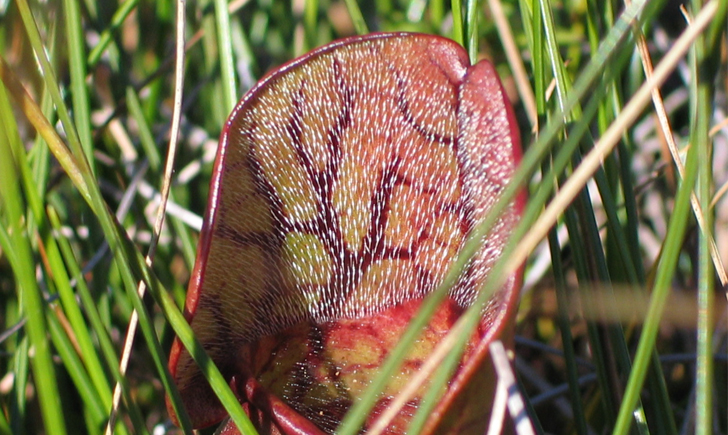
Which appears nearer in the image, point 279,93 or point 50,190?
point 279,93

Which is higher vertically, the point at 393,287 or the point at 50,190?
the point at 50,190

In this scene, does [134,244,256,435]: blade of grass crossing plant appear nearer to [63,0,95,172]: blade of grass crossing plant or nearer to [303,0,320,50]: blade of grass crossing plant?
[63,0,95,172]: blade of grass crossing plant

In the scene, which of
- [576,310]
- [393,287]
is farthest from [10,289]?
[576,310]

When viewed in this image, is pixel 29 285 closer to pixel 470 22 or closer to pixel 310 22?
pixel 470 22

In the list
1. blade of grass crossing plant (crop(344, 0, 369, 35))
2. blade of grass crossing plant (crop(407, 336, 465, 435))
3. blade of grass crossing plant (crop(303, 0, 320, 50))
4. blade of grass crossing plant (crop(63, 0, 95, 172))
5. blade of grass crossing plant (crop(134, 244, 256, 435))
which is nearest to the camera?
blade of grass crossing plant (crop(407, 336, 465, 435))

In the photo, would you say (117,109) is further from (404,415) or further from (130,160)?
(404,415)

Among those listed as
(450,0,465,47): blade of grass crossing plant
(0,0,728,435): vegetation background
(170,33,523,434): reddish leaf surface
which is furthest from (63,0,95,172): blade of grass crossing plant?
(450,0,465,47): blade of grass crossing plant

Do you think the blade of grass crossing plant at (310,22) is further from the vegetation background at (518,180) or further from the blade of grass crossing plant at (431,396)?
the blade of grass crossing plant at (431,396)

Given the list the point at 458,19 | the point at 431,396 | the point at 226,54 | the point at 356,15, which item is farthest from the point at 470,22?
the point at 431,396

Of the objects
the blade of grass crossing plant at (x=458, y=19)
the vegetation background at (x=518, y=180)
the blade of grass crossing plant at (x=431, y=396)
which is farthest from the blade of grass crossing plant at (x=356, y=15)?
the blade of grass crossing plant at (x=431, y=396)
